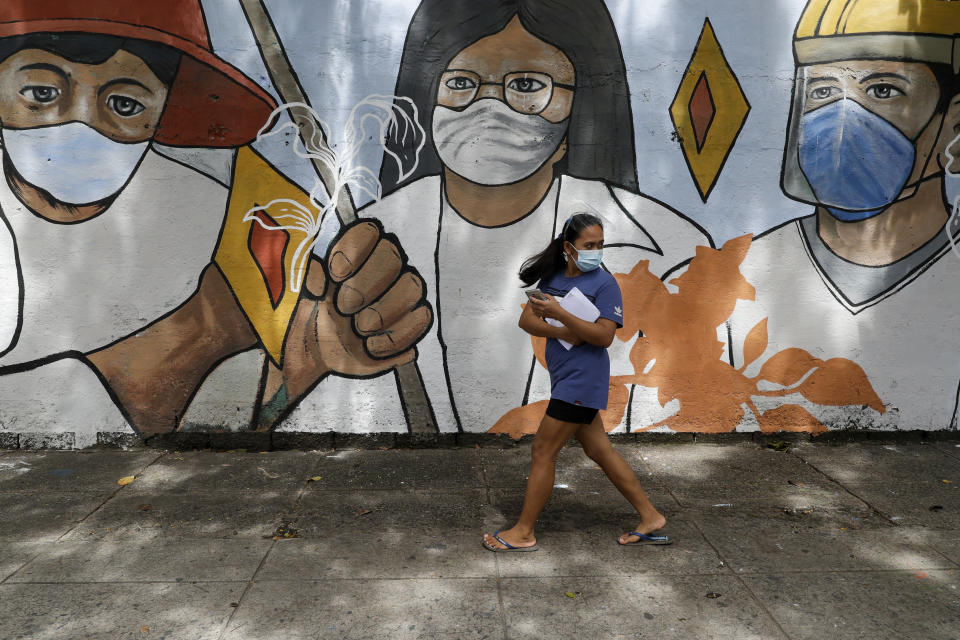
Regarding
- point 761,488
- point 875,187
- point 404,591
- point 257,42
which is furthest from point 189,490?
point 875,187

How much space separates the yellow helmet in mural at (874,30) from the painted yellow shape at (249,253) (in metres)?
3.78

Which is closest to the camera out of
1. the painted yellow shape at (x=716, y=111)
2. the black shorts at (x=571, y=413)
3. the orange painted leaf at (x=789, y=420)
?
the black shorts at (x=571, y=413)

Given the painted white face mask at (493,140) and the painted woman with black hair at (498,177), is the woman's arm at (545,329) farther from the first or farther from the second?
the painted white face mask at (493,140)

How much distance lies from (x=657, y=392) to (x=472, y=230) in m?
1.82

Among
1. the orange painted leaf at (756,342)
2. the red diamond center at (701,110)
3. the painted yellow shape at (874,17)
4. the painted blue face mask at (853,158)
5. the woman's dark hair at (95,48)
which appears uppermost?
the painted yellow shape at (874,17)

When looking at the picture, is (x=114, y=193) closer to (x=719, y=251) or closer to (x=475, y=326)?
(x=475, y=326)

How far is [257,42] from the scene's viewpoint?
4863 mm

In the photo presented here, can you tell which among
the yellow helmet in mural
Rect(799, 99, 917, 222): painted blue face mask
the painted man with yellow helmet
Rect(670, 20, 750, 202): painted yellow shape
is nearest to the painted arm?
Rect(670, 20, 750, 202): painted yellow shape

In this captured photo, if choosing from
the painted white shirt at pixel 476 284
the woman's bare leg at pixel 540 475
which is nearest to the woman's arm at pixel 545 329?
the woman's bare leg at pixel 540 475

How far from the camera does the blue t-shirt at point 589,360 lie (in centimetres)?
340

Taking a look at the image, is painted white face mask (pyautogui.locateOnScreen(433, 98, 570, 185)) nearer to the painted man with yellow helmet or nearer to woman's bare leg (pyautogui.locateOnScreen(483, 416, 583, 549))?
the painted man with yellow helmet

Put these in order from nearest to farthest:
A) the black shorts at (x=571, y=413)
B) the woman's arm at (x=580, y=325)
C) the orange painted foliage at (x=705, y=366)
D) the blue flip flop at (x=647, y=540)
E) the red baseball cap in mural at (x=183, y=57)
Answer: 1. the woman's arm at (x=580, y=325)
2. the black shorts at (x=571, y=413)
3. the blue flip flop at (x=647, y=540)
4. the red baseball cap in mural at (x=183, y=57)
5. the orange painted foliage at (x=705, y=366)

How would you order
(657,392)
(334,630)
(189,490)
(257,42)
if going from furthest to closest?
(657,392) → (257,42) → (189,490) → (334,630)

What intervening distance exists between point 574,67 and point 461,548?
3.35 metres
